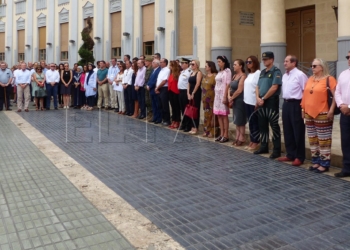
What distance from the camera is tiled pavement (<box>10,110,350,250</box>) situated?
395cm

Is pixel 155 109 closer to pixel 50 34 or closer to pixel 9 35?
pixel 50 34

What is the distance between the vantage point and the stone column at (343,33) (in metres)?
10.4

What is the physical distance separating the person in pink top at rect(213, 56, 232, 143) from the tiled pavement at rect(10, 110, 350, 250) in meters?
0.50

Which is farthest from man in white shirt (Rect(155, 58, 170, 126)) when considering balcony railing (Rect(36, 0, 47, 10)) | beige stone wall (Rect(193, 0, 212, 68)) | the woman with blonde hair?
balcony railing (Rect(36, 0, 47, 10))

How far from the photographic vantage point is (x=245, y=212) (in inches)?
180

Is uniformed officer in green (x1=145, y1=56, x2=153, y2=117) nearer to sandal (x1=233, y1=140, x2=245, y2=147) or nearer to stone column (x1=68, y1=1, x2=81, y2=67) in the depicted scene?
sandal (x1=233, y1=140, x2=245, y2=147)

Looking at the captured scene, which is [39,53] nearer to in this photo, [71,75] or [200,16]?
[71,75]

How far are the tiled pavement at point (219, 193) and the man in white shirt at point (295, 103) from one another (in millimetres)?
388

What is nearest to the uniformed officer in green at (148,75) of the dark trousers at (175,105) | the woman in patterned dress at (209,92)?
the dark trousers at (175,105)

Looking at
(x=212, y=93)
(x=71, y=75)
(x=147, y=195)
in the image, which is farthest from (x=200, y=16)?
(x=147, y=195)

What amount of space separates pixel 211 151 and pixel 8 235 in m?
4.59

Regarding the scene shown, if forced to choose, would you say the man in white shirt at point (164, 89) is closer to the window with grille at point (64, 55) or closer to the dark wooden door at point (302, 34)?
the dark wooden door at point (302, 34)

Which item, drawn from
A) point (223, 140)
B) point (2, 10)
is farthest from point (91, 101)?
point (2, 10)

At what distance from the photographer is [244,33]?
15.8 metres
